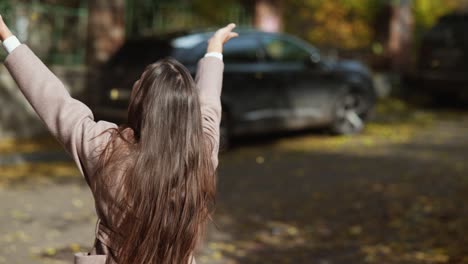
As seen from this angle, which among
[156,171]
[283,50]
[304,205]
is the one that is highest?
[156,171]

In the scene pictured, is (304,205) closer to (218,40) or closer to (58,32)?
(218,40)

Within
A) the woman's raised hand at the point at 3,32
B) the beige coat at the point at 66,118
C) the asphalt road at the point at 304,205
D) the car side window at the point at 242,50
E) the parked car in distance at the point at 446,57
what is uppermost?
the woman's raised hand at the point at 3,32

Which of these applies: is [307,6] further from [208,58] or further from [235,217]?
[208,58]

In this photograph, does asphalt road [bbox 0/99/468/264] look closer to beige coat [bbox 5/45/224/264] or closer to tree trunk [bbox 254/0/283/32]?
beige coat [bbox 5/45/224/264]

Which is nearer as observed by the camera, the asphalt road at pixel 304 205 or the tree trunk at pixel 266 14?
the asphalt road at pixel 304 205

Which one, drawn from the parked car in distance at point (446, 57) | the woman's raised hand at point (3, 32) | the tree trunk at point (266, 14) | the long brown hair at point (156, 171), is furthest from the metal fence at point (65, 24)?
the long brown hair at point (156, 171)

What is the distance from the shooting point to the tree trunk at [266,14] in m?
16.9

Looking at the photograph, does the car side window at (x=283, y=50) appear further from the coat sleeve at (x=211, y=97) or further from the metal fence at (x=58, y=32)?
the coat sleeve at (x=211, y=97)

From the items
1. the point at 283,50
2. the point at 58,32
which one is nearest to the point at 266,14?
the point at 283,50

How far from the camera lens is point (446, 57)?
17219 millimetres

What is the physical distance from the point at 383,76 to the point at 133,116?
1786 cm

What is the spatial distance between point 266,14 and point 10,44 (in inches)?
568

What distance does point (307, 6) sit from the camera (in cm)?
2469

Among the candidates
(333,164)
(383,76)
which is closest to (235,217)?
(333,164)
